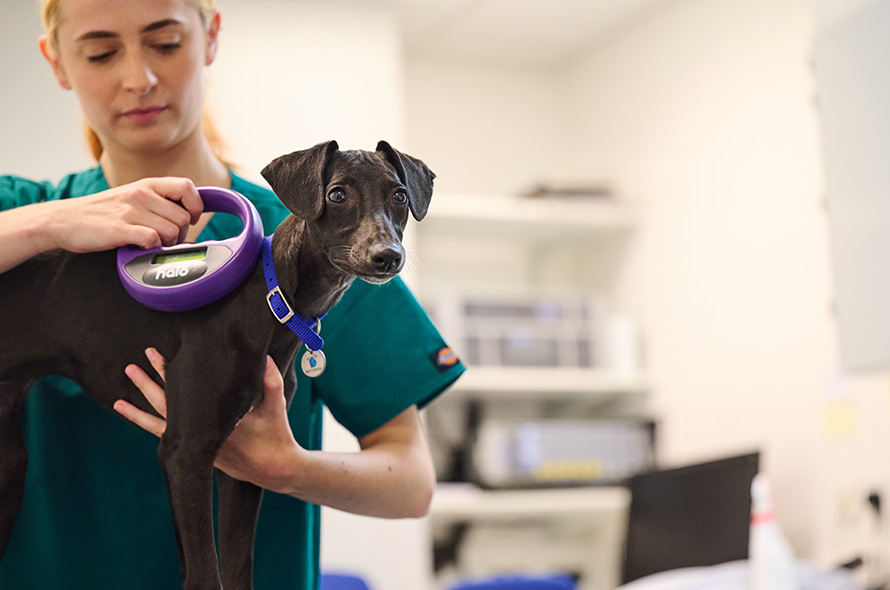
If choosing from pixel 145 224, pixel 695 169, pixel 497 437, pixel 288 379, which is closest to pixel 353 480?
pixel 288 379

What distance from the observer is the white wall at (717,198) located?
237cm

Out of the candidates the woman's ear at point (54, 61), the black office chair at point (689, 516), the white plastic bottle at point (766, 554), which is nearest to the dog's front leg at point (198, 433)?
the woman's ear at point (54, 61)

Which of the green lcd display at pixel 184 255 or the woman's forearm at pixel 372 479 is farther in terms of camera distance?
the woman's forearm at pixel 372 479

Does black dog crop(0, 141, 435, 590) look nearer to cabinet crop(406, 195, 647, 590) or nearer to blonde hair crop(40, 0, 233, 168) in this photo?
blonde hair crop(40, 0, 233, 168)

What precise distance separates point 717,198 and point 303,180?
8.15ft

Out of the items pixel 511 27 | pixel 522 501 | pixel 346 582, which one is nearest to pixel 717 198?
pixel 511 27

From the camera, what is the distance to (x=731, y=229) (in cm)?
271

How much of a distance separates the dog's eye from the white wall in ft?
5.85

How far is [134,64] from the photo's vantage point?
0.54 meters

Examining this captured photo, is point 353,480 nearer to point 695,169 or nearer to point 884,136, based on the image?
point 884,136

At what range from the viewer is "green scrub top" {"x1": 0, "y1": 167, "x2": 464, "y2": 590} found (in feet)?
2.25

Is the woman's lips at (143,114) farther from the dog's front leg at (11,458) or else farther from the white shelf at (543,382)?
the white shelf at (543,382)

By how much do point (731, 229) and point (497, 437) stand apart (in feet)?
3.27

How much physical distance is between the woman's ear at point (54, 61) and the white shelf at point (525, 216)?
2225mm
